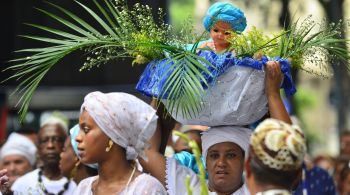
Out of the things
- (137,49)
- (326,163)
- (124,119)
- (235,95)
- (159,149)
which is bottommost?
(326,163)

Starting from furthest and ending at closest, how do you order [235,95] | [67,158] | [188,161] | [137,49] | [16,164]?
[16,164] → [67,158] → [188,161] → [137,49] → [235,95]

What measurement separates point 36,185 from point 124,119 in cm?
336

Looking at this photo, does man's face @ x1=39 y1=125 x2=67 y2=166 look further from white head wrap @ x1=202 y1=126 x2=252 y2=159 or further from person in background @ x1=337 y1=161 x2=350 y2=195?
white head wrap @ x1=202 y1=126 x2=252 y2=159

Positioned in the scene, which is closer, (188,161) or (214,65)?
(214,65)

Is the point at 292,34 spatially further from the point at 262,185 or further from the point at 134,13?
the point at 262,185

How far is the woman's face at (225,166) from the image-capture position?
7.36m

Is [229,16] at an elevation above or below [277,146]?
above

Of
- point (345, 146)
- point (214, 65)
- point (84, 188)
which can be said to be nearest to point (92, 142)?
point (84, 188)

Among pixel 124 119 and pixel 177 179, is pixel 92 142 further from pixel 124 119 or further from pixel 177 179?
pixel 177 179

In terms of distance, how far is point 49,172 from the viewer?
10.7 meters

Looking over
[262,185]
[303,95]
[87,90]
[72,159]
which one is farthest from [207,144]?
[303,95]

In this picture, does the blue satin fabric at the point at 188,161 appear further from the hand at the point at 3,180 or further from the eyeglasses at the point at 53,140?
the eyeglasses at the point at 53,140

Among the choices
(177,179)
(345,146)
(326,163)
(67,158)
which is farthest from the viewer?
(326,163)

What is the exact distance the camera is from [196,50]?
720 centimetres
